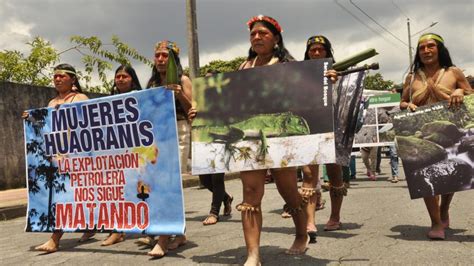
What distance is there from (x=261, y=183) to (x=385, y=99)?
312 inches

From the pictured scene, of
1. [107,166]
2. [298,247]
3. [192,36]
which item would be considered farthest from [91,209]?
[192,36]

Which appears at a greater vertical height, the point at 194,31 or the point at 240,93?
the point at 194,31

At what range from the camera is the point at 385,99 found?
34.4ft

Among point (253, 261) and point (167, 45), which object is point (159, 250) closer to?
point (253, 261)

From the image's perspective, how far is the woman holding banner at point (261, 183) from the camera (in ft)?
10.5

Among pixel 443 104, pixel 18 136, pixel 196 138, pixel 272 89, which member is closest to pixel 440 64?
pixel 443 104

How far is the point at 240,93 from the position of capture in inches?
134

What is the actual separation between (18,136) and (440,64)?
8.65 meters

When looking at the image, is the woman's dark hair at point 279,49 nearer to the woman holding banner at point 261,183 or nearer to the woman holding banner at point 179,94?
the woman holding banner at point 261,183

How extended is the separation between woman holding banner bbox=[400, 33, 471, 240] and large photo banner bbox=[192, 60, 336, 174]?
1.37 metres

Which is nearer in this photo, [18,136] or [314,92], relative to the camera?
[314,92]

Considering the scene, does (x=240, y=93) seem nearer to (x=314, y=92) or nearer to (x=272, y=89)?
(x=272, y=89)

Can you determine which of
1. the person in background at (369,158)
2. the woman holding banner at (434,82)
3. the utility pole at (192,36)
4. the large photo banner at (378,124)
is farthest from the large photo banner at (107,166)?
the utility pole at (192,36)

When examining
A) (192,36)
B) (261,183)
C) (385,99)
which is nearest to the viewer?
(261,183)
